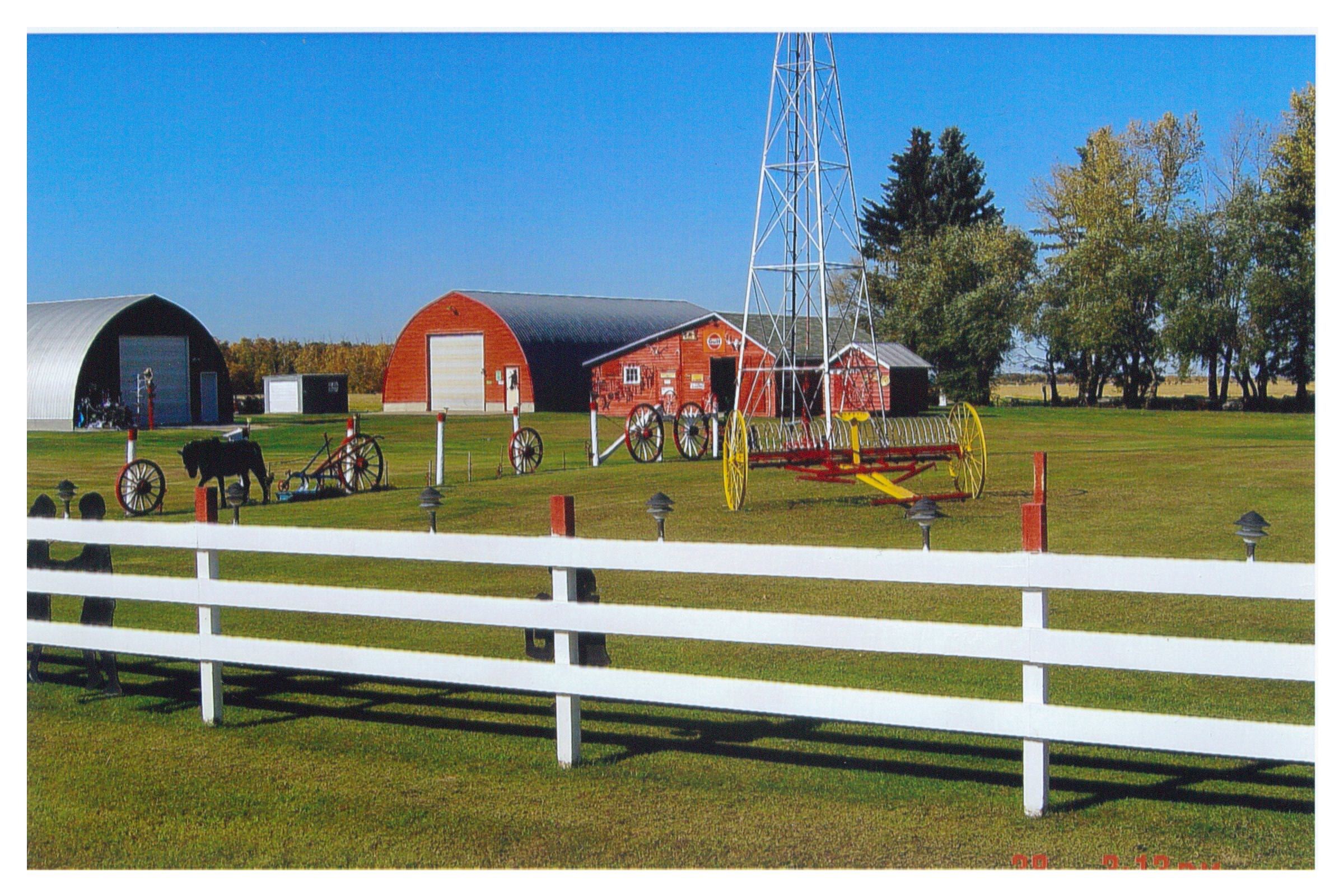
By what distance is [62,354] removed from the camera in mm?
35719

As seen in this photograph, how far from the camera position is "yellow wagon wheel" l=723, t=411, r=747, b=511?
16.6m

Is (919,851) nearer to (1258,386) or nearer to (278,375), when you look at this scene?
(1258,386)

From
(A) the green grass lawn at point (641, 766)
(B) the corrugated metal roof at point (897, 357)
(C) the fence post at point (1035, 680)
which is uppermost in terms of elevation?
(B) the corrugated metal roof at point (897, 357)

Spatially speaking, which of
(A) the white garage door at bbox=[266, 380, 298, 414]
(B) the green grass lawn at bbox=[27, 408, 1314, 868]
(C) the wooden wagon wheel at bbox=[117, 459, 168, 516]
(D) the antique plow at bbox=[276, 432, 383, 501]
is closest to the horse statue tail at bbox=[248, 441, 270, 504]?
(D) the antique plow at bbox=[276, 432, 383, 501]

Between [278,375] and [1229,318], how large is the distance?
106 feet

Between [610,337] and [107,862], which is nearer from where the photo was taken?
[107,862]

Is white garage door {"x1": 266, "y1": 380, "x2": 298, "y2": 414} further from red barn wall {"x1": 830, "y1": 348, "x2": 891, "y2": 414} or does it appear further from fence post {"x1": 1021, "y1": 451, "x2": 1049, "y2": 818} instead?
fence post {"x1": 1021, "y1": 451, "x2": 1049, "y2": 818}

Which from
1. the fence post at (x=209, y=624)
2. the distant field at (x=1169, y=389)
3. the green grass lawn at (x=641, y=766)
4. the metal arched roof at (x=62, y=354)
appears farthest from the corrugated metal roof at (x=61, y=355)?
the fence post at (x=209, y=624)

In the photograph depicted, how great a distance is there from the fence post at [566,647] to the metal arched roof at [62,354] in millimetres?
33071

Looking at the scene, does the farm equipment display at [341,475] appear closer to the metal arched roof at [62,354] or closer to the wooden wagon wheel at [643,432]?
→ the wooden wagon wheel at [643,432]

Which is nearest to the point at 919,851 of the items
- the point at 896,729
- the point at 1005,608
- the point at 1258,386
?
the point at 896,729

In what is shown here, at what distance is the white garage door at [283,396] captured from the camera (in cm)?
4766

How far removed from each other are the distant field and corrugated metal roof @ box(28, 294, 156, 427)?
2977 centimetres

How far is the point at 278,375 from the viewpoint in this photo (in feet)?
160
